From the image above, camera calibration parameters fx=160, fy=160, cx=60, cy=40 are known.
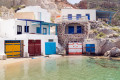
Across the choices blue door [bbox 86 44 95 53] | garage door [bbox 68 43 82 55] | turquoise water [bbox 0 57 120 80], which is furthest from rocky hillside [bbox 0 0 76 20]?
turquoise water [bbox 0 57 120 80]

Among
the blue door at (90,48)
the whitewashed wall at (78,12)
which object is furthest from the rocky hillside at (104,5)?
the blue door at (90,48)

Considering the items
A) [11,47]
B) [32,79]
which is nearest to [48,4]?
[11,47]

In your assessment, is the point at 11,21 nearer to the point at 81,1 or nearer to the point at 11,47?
the point at 11,47

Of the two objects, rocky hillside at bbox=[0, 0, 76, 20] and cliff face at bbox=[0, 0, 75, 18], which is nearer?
rocky hillside at bbox=[0, 0, 76, 20]

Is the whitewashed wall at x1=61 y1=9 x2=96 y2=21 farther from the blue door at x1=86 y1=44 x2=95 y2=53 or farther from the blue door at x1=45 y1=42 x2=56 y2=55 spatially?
the blue door at x1=45 y1=42 x2=56 y2=55

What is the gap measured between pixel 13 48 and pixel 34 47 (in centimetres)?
415

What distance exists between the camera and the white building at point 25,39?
27.1 metres

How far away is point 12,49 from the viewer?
89.5 feet

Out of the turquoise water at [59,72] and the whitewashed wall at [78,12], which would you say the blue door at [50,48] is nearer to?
the whitewashed wall at [78,12]

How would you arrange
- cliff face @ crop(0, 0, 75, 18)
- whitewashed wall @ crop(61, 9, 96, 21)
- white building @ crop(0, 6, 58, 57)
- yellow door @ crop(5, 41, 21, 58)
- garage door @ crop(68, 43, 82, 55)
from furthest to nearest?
cliff face @ crop(0, 0, 75, 18)
whitewashed wall @ crop(61, 9, 96, 21)
garage door @ crop(68, 43, 82, 55)
white building @ crop(0, 6, 58, 57)
yellow door @ crop(5, 41, 21, 58)

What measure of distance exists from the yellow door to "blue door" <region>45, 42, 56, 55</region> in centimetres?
586

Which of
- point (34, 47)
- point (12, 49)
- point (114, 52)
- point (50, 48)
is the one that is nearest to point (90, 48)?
point (114, 52)

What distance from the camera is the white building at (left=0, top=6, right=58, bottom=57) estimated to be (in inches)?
1069

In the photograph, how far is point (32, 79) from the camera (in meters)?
13.8
